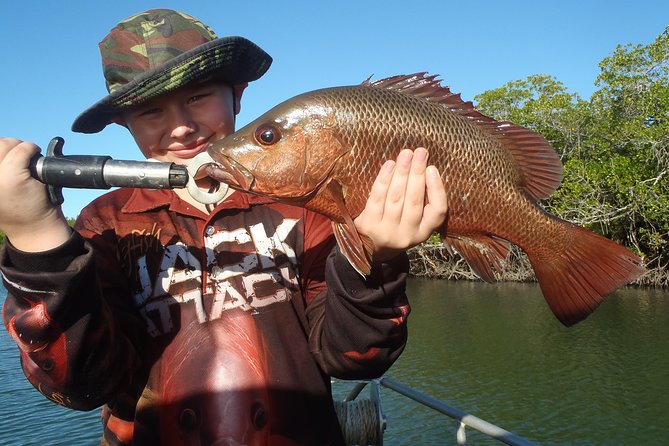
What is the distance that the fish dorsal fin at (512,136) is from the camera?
6.76ft

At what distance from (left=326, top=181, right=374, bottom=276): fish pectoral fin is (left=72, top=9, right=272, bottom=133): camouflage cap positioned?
69 cm

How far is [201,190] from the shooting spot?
1.96 meters

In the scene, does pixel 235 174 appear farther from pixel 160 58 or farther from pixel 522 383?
pixel 522 383

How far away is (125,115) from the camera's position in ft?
7.17

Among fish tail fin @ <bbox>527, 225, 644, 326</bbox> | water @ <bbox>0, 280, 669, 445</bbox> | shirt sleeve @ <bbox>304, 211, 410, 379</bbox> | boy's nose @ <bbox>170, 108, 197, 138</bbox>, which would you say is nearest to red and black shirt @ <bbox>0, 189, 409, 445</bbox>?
shirt sleeve @ <bbox>304, 211, 410, 379</bbox>

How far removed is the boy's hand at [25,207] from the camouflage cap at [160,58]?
1.69 ft

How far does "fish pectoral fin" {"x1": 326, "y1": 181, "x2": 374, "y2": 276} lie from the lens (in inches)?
69.6

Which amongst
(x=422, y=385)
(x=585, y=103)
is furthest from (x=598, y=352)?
(x=585, y=103)

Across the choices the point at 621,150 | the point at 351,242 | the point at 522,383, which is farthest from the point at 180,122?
the point at 621,150

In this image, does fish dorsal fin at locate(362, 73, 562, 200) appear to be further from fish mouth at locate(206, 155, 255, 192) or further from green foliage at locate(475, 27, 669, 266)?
green foliage at locate(475, 27, 669, 266)

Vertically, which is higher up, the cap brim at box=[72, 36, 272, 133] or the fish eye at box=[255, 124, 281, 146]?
the cap brim at box=[72, 36, 272, 133]

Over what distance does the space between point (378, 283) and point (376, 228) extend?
20cm

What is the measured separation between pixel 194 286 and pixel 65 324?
1.48 feet

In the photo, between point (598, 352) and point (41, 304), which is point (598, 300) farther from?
point (598, 352)
